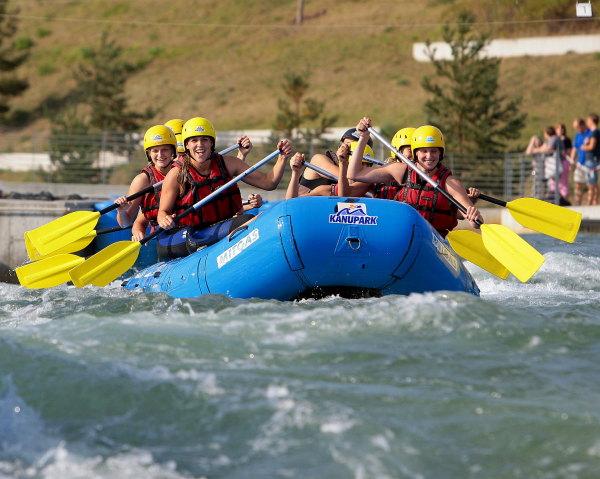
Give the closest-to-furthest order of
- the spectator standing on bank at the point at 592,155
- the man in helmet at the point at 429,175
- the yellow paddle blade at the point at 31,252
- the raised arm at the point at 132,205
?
the man in helmet at the point at 429,175 < the yellow paddle blade at the point at 31,252 < the raised arm at the point at 132,205 < the spectator standing on bank at the point at 592,155

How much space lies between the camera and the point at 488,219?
66.5ft

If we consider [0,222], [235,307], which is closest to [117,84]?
[0,222]

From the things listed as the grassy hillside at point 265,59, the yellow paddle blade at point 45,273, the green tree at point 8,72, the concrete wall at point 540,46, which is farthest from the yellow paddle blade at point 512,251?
the green tree at point 8,72

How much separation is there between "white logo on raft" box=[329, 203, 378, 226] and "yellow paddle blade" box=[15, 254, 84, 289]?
304 cm

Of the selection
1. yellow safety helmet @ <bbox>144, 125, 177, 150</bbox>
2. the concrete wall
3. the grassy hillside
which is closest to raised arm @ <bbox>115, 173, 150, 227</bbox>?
yellow safety helmet @ <bbox>144, 125, 177, 150</bbox>

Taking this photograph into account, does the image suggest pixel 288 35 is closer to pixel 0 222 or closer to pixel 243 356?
pixel 0 222

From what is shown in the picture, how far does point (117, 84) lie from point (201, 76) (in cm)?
1172

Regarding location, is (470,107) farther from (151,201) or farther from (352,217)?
(352,217)

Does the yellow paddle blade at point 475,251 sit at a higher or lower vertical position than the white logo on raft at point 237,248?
lower

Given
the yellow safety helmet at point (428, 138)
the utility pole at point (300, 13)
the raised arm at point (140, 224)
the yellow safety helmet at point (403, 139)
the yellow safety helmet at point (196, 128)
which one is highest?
the utility pole at point (300, 13)

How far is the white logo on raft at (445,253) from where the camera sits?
27.5ft

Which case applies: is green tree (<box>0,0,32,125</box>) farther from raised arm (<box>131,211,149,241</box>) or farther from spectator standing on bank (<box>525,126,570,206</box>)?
raised arm (<box>131,211,149,241</box>)

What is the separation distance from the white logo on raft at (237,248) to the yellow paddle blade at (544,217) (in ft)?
8.25

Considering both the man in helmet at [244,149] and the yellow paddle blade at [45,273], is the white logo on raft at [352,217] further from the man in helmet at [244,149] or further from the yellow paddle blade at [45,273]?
the yellow paddle blade at [45,273]
